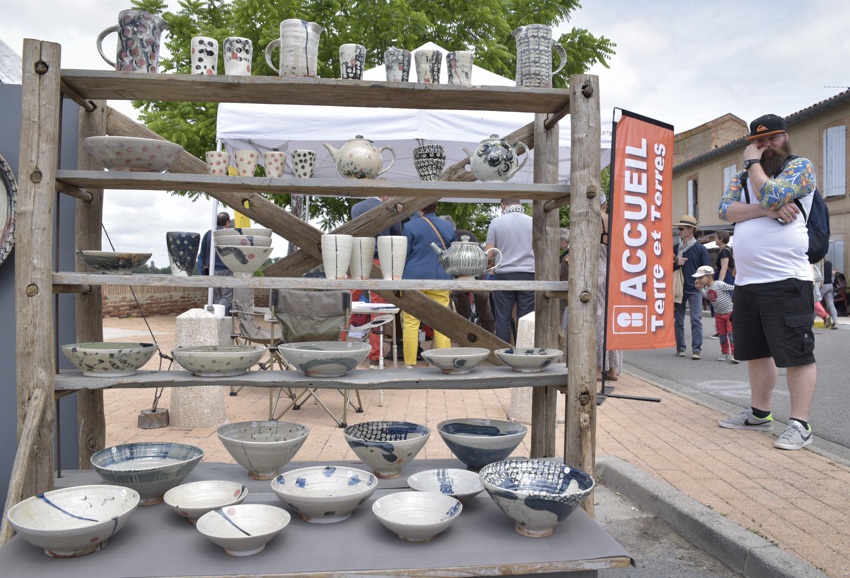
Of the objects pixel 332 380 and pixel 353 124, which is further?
pixel 353 124

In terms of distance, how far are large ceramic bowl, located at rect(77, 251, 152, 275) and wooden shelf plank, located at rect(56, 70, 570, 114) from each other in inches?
27.8

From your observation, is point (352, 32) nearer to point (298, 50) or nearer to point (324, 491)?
point (298, 50)

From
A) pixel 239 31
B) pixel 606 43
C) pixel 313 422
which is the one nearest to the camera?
pixel 313 422

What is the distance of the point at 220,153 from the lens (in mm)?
2695

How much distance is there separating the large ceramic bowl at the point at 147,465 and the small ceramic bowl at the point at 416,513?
86 centimetres

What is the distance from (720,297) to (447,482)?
242 inches

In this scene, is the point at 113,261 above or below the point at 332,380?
above

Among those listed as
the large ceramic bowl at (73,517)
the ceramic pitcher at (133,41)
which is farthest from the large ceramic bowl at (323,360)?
the ceramic pitcher at (133,41)

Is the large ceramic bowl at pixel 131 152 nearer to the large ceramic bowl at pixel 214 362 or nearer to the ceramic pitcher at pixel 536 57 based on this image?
the large ceramic bowl at pixel 214 362

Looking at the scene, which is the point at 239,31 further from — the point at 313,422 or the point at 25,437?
the point at 25,437

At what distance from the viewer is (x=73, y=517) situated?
2.27 m

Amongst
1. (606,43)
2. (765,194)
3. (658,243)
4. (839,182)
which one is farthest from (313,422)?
(839,182)

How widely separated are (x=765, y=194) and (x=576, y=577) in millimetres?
2824

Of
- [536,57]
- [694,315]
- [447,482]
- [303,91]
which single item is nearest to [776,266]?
[536,57]
